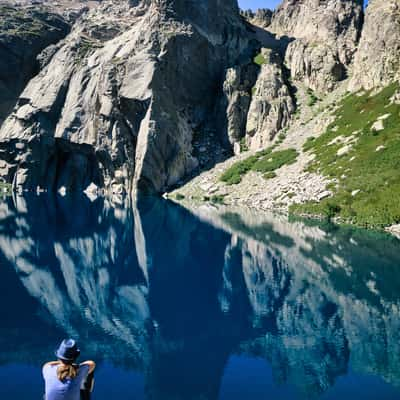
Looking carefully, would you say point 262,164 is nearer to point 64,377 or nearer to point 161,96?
point 161,96

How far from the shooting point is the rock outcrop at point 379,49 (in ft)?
225

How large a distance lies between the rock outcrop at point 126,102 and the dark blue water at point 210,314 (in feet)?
168

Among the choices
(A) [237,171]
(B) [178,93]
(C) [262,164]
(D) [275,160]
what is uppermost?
(B) [178,93]

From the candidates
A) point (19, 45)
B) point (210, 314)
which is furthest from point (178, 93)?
point (210, 314)

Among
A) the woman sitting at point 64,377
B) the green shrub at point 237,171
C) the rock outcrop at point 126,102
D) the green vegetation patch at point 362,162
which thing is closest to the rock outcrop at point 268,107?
the green shrub at point 237,171

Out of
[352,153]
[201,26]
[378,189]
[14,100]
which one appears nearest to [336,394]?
[378,189]

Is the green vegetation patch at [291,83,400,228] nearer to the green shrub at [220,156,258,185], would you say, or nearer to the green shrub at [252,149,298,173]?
the green shrub at [252,149,298,173]

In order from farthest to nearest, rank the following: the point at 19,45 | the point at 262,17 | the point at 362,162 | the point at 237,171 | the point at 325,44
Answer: the point at 262,17, the point at 19,45, the point at 325,44, the point at 237,171, the point at 362,162

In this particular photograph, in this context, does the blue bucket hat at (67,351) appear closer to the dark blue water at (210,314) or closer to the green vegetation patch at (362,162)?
the dark blue water at (210,314)

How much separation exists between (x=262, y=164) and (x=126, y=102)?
108 ft

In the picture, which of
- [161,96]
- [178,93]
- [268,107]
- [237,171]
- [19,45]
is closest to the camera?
[237,171]

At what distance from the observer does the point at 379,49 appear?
2849 inches

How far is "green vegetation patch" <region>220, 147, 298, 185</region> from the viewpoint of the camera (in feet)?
212

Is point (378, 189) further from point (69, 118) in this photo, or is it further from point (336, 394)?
point (69, 118)
